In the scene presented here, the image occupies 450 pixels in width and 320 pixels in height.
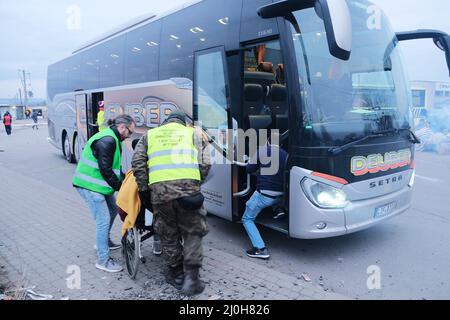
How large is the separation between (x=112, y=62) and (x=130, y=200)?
20.0 feet

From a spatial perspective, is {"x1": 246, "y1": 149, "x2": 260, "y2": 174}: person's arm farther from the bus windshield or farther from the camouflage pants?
the camouflage pants

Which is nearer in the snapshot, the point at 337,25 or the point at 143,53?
the point at 337,25

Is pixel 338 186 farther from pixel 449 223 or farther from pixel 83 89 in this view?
pixel 83 89

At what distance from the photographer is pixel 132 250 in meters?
4.29

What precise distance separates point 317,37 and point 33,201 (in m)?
6.49

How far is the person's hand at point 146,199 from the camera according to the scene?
13.1 ft

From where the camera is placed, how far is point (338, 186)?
438cm

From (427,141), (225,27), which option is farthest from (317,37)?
(427,141)

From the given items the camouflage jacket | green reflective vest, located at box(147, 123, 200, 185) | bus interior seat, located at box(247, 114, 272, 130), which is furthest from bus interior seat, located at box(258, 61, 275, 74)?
green reflective vest, located at box(147, 123, 200, 185)

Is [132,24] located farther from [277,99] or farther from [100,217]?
[100,217]

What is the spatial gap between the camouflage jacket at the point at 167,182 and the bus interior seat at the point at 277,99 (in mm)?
2576

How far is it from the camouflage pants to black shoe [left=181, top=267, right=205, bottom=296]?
0.08 meters

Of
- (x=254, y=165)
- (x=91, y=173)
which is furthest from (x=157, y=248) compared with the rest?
(x=254, y=165)

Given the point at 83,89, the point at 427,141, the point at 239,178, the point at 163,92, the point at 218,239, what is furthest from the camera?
the point at 427,141
